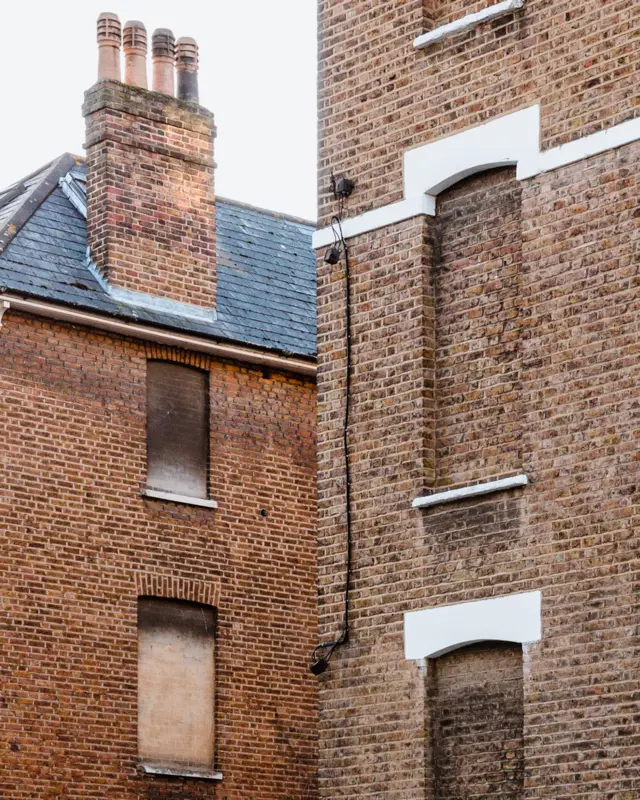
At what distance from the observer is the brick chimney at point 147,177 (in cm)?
2202

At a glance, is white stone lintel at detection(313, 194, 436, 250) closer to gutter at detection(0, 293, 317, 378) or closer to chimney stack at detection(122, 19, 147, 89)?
gutter at detection(0, 293, 317, 378)

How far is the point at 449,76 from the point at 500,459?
11.3ft

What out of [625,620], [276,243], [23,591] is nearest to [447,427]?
[625,620]

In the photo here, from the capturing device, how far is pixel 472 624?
14.2 meters

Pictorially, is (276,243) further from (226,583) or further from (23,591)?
(23,591)

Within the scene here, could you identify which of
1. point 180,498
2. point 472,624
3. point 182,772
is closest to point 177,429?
point 180,498

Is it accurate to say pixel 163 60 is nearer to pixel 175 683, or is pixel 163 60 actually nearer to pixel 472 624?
pixel 175 683

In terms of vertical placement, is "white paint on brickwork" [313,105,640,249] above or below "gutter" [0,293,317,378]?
below

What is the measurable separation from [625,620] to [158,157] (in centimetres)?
1138

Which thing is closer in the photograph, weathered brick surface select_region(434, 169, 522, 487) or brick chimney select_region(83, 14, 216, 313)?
weathered brick surface select_region(434, 169, 522, 487)

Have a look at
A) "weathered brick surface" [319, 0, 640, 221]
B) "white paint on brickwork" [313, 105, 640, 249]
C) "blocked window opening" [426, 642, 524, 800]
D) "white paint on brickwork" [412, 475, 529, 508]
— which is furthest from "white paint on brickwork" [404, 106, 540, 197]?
"blocked window opening" [426, 642, 524, 800]

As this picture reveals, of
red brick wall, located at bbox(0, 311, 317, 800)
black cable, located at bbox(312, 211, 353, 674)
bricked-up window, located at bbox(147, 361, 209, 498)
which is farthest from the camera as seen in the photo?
bricked-up window, located at bbox(147, 361, 209, 498)

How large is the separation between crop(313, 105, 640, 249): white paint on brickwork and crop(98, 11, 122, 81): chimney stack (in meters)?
7.54

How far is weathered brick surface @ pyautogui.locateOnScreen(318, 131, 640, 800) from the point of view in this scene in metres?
13.4
